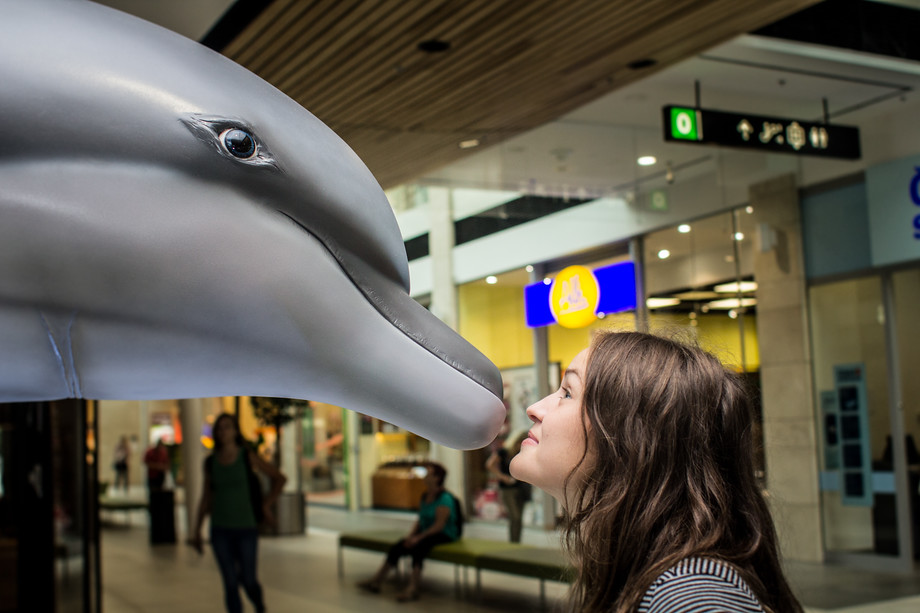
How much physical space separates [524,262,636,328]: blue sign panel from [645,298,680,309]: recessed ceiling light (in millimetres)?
347

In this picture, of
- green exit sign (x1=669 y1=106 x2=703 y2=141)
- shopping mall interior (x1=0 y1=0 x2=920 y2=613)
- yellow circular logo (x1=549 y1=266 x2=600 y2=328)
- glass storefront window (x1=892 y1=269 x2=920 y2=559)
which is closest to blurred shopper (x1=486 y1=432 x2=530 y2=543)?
shopping mall interior (x1=0 y1=0 x2=920 y2=613)

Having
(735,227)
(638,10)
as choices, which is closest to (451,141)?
(638,10)

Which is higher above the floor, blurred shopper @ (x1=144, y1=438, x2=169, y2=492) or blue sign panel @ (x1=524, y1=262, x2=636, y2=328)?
blue sign panel @ (x1=524, y1=262, x2=636, y2=328)

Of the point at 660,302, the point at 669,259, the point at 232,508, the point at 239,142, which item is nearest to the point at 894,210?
the point at 669,259

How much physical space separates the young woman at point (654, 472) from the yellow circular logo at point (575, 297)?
635 cm

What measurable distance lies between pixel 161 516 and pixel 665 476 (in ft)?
48.1

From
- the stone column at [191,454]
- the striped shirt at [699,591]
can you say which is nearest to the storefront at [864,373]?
the striped shirt at [699,591]

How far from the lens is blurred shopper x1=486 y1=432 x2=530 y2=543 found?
8.71 meters

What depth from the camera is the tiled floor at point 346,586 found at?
7641mm

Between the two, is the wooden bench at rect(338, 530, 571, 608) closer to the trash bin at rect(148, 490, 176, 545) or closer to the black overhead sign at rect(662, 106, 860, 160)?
the black overhead sign at rect(662, 106, 860, 160)

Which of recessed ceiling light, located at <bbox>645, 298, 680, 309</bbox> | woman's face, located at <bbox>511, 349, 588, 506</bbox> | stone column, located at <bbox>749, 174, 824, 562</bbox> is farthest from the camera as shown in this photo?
stone column, located at <bbox>749, 174, 824, 562</bbox>

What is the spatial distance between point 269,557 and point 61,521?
5204mm

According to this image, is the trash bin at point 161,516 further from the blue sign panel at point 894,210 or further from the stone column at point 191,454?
the blue sign panel at point 894,210

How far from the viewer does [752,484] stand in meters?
1.20
